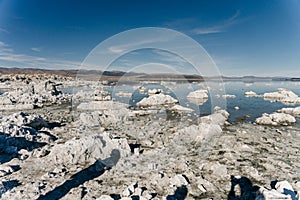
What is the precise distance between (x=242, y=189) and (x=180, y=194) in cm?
97

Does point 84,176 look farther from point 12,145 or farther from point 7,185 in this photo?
point 12,145

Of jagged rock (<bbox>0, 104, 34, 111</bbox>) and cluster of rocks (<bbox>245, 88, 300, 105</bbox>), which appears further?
cluster of rocks (<bbox>245, 88, 300, 105</bbox>)

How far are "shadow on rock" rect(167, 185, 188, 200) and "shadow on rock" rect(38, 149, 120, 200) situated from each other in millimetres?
1347

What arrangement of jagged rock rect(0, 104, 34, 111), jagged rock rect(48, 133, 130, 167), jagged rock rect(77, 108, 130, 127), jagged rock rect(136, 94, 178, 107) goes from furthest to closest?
jagged rock rect(136, 94, 178, 107)
jagged rock rect(0, 104, 34, 111)
jagged rock rect(77, 108, 130, 127)
jagged rock rect(48, 133, 130, 167)

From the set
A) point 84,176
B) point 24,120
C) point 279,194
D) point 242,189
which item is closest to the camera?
point 279,194

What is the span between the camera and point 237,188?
3.31 meters

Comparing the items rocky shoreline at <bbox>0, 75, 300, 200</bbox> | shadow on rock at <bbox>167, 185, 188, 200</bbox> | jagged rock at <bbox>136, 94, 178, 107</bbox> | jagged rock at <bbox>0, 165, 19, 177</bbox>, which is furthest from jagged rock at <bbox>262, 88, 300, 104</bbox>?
jagged rock at <bbox>0, 165, 19, 177</bbox>

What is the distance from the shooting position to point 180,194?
3146 mm

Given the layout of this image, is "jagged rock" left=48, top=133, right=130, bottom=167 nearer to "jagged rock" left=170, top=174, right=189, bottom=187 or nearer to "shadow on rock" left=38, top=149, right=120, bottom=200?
"shadow on rock" left=38, top=149, right=120, bottom=200

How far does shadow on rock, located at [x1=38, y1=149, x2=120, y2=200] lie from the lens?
3059 millimetres

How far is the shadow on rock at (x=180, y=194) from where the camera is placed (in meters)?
3.04

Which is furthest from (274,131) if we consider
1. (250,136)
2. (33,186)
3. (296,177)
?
(33,186)

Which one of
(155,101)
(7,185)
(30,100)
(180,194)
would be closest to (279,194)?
(180,194)

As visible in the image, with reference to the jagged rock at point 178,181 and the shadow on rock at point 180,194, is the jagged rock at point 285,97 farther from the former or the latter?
the shadow on rock at point 180,194
